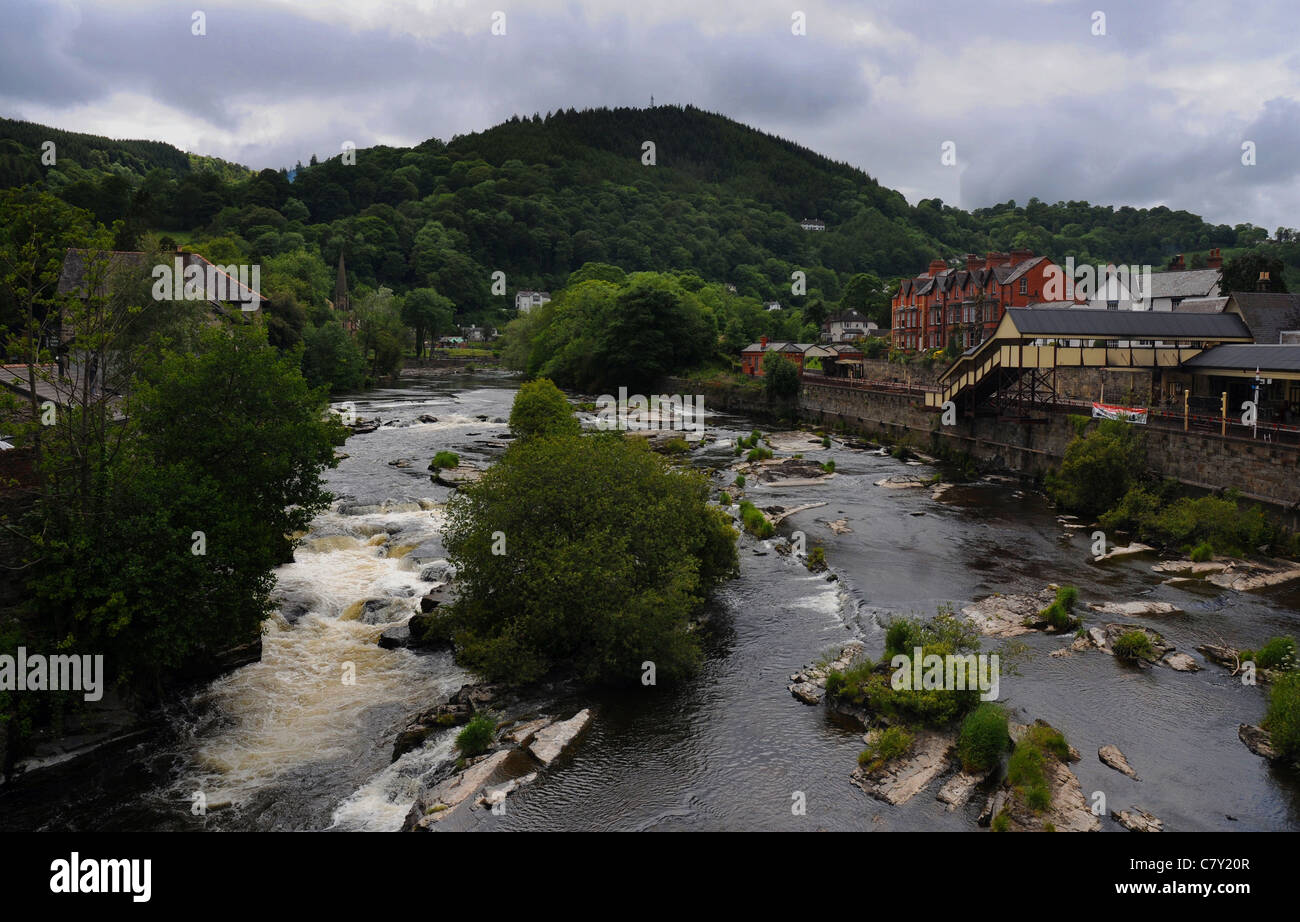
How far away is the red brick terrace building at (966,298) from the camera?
283 ft

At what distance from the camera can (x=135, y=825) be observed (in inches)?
664

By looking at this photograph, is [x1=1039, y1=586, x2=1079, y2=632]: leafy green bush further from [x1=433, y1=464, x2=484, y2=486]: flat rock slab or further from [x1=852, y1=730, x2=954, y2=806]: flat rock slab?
[x1=433, y1=464, x2=484, y2=486]: flat rock slab

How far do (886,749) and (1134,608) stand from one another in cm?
1351

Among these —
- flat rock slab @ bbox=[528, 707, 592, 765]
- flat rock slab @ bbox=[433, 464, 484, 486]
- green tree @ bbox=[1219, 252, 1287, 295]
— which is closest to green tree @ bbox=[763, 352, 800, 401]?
green tree @ bbox=[1219, 252, 1287, 295]

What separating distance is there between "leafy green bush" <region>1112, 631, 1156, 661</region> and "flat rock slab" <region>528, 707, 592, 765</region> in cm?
1455

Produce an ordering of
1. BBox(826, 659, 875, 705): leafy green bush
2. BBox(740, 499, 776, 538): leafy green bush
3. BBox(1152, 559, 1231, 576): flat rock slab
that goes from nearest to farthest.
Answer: BBox(826, 659, 875, 705): leafy green bush → BBox(1152, 559, 1231, 576): flat rock slab → BBox(740, 499, 776, 538): leafy green bush

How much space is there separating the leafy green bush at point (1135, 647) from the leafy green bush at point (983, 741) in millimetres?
7191

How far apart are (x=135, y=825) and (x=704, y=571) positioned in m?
17.7

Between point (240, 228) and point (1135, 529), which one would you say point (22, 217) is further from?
point (240, 228)

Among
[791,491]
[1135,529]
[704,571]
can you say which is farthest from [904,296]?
[704,571]

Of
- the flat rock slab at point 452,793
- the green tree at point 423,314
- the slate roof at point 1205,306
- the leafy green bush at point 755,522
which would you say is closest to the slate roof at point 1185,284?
the slate roof at point 1205,306

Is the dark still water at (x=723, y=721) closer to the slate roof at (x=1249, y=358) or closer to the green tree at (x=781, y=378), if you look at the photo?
the slate roof at (x=1249, y=358)

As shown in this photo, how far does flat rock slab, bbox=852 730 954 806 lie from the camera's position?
56.2ft

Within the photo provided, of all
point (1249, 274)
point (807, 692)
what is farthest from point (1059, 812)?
point (1249, 274)
